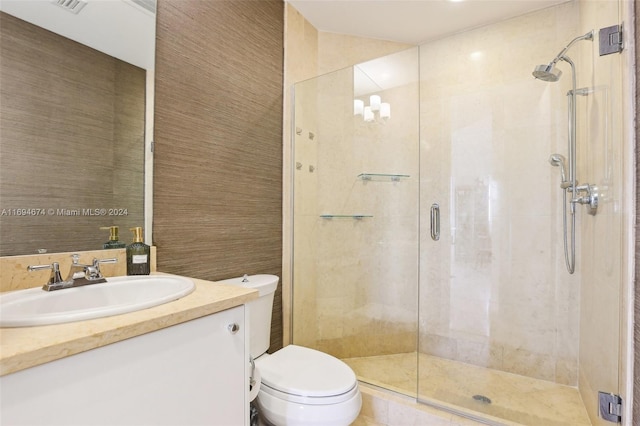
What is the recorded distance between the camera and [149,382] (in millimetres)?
765

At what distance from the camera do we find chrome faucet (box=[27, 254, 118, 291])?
96 cm

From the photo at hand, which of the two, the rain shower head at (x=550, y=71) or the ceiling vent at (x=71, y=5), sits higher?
the rain shower head at (x=550, y=71)

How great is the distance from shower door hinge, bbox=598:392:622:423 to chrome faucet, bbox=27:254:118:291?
1881 millimetres

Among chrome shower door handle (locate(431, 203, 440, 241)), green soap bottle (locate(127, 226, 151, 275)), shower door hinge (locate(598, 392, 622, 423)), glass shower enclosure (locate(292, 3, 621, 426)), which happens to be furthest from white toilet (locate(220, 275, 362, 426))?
chrome shower door handle (locate(431, 203, 440, 241))

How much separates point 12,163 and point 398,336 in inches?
86.9

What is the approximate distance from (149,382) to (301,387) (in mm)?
686

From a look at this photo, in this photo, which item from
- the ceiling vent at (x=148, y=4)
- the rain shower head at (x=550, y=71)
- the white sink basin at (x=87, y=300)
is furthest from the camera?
the rain shower head at (x=550, y=71)

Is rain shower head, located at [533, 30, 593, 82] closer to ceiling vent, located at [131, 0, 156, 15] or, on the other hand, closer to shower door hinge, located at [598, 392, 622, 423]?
shower door hinge, located at [598, 392, 622, 423]

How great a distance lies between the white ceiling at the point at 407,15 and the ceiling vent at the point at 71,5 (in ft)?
4.24

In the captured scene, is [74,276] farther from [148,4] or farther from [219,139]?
[148,4]

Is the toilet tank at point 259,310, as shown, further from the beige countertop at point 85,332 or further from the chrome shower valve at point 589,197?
the chrome shower valve at point 589,197

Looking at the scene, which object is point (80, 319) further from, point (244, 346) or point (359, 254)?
point (359, 254)

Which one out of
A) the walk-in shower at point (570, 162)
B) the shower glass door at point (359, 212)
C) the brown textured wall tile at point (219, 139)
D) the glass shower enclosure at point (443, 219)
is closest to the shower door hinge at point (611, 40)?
the walk-in shower at point (570, 162)

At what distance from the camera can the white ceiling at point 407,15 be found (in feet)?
6.75
